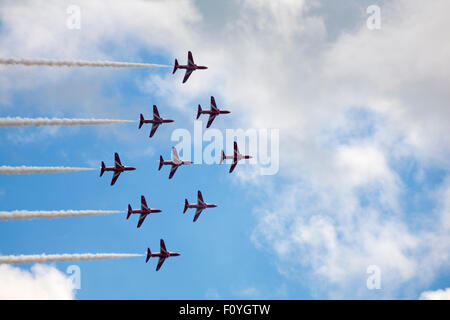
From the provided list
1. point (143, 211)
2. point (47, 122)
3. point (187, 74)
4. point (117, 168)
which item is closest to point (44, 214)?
point (47, 122)

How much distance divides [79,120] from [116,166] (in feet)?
66.9

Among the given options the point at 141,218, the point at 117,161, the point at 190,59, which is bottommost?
the point at 141,218

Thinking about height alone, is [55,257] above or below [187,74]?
below

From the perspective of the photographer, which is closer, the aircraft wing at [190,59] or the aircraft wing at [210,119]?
the aircraft wing at [190,59]

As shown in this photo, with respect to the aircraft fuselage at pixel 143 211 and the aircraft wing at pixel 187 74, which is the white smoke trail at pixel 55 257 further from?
the aircraft wing at pixel 187 74

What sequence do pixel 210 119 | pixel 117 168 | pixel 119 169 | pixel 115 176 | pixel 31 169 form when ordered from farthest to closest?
1. pixel 210 119
2. pixel 115 176
3. pixel 119 169
4. pixel 117 168
5. pixel 31 169

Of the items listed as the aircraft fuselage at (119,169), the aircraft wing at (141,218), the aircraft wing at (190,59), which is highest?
the aircraft wing at (190,59)

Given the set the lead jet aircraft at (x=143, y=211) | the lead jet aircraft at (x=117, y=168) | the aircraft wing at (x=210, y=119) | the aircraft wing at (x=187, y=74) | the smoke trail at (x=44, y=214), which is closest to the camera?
the smoke trail at (x=44, y=214)

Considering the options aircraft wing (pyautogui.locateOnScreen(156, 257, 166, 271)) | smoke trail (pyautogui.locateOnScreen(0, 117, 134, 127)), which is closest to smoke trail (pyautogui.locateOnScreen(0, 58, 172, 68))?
smoke trail (pyautogui.locateOnScreen(0, 117, 134, 127))

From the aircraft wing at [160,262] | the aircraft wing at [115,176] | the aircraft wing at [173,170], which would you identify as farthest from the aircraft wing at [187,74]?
the aircraft wing at [160,262]

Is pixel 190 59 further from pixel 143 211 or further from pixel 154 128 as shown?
pixel 143 211
